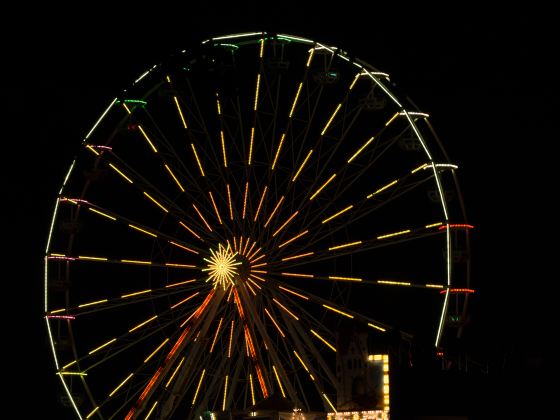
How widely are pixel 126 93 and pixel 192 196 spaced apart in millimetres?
3784

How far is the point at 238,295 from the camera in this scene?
3816 centimetres

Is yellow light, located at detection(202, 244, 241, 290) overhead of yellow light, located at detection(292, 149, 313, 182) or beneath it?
beneath

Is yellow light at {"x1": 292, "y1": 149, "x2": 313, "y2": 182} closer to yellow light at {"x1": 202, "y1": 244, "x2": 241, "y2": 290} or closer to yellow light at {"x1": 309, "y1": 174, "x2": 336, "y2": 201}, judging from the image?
yellow light at {"x1": 309, "y1": 174, "x2": 336, "y2": 201}

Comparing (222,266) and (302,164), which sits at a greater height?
(302,164)

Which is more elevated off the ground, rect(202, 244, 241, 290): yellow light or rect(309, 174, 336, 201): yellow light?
rect(309, 174, 336, 201): yellow light

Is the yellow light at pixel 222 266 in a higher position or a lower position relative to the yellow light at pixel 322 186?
lower

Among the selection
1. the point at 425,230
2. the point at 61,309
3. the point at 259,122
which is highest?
the point at 259,122

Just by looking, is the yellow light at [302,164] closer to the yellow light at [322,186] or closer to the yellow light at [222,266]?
the yellow light at [322,186]

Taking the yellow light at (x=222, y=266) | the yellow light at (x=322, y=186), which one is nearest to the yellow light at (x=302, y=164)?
the yellow light at (x=322, y=186)

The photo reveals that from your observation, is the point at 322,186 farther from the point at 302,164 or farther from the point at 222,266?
the point at 222,266

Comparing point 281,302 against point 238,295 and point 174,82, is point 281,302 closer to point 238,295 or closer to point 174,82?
point 238,295

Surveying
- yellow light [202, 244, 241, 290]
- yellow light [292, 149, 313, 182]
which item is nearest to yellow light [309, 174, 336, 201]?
yellow light [292, 149, 313, 182]

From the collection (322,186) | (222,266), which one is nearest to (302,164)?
(322,186)

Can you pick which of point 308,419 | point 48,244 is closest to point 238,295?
point 308,419
